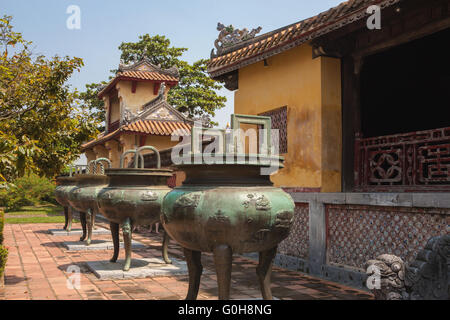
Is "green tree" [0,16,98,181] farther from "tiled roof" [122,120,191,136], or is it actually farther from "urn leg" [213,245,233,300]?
"tiled roof" [122,120,191,136]

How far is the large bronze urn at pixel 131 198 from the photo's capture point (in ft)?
21.0

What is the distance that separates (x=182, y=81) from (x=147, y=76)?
7415mm

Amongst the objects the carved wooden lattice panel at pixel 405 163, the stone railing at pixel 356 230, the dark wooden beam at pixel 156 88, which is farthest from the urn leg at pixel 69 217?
the dark wooden beam at pixel 156 88

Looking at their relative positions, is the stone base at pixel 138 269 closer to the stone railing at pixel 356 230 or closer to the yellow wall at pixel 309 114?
the stone railing at pixel 356 230

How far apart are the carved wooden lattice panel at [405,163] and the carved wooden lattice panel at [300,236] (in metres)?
0.98

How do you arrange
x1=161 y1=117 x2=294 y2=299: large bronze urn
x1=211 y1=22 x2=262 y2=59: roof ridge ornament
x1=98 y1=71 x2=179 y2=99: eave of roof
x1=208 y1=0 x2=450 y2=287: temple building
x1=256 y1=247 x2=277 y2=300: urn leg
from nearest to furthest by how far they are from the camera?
x1=161 y1=117 x2=294 y2=299: large bronze urn
x1=256 y1=247 x2=277 y2=300: urn leg
x1=208 y1=0 x2=450 y2=287: temple building
x1=211 y1=22 x2=262 y2=59: roof ridge ornament
x1=98 y1=71 x2=179 y2=99: eave of roof

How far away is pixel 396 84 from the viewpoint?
312 inches

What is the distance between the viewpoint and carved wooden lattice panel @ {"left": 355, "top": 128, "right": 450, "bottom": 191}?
5488 mm

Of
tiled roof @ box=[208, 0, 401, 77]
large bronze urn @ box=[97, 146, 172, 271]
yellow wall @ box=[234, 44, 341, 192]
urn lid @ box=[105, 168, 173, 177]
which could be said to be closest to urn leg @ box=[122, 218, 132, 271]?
large bronze urn @ box=[97, 146, 172, 271]

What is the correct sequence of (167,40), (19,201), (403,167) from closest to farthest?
1. (403,167)
2. (19,201)
3. (167,40)

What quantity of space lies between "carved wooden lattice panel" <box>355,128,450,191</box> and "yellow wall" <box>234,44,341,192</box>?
42 cm
